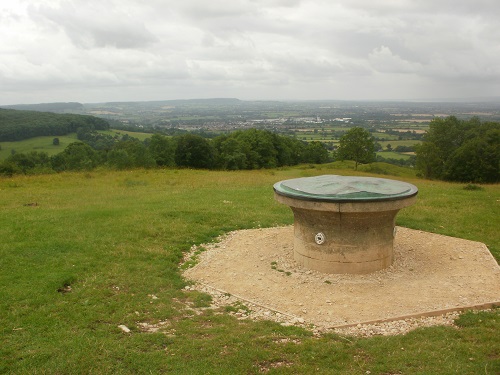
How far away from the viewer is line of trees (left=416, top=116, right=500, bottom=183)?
143 feet

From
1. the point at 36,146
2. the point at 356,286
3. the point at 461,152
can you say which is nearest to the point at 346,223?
the point at 356,286

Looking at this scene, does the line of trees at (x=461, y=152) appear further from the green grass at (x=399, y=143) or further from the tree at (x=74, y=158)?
the tree at (x=74, y=158)

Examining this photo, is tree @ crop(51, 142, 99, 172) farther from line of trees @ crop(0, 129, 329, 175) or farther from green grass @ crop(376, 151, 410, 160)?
green grass @ crop(376, 151, 410, 160)

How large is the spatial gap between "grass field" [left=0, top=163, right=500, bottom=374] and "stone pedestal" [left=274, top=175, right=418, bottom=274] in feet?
8.97

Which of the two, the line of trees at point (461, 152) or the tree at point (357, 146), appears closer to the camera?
the line of trees at point (461, 152)

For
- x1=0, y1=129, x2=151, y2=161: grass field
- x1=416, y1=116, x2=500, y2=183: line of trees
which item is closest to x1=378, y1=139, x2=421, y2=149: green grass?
x1=416, y1=116, x2=500, y2=183: line of trees

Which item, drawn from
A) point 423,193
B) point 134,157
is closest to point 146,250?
point 423,193

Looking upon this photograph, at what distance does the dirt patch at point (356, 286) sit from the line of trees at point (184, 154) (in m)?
27.4

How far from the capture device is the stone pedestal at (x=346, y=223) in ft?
30.8

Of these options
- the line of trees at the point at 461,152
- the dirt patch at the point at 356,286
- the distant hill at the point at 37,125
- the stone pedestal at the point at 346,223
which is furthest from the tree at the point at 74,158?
the line of trees at the point at 461,152

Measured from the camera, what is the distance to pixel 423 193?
2078cm

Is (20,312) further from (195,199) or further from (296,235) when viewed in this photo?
(195,199)

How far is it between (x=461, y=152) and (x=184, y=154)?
102 feet

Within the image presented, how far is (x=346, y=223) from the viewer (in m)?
9.71
